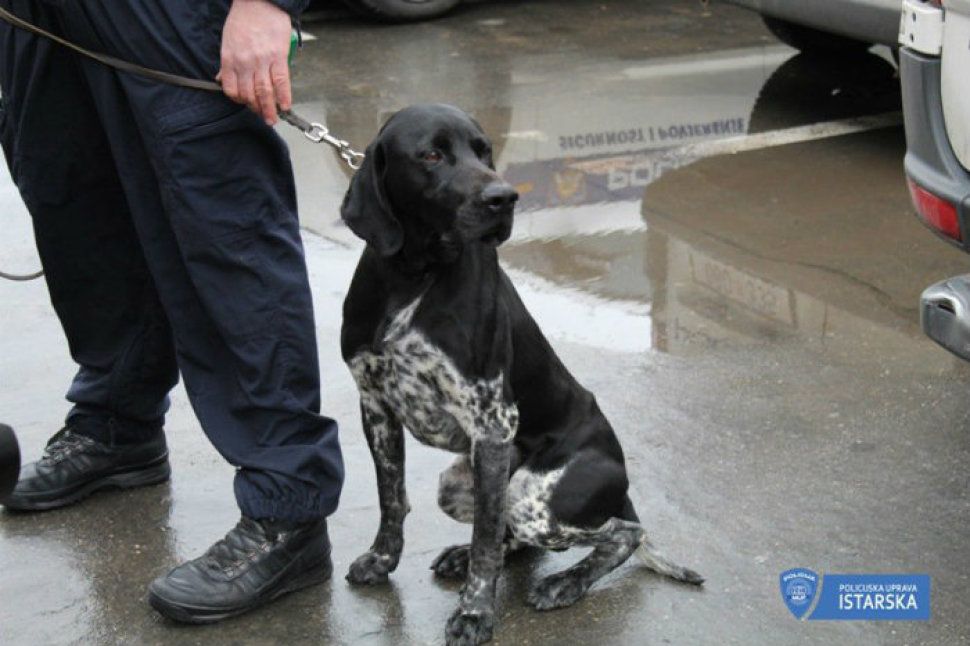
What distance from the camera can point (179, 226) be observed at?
3424 mm

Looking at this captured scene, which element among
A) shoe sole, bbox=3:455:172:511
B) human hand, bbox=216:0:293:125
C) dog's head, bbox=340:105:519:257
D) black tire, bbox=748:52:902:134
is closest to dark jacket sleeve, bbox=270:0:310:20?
human hand, bbox=216:0:293:125

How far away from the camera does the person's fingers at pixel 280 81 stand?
3.28 m

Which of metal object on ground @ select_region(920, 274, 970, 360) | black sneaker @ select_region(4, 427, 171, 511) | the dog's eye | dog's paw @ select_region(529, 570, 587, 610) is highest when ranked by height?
the dog's eye

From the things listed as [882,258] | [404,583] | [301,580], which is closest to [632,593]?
[404,583]

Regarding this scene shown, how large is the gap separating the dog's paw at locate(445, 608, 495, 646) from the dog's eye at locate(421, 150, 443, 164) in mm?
999

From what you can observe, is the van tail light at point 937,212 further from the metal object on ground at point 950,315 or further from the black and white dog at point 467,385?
the black and white dog at point 467,385

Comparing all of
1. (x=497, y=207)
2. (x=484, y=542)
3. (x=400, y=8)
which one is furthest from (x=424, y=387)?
(x=400, y=8)

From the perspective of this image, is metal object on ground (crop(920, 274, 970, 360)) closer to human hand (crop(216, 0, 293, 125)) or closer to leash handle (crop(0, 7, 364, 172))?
leash handle (crop(0, 7, 364, 172))

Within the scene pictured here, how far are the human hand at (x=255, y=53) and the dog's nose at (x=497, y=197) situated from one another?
1.74ft

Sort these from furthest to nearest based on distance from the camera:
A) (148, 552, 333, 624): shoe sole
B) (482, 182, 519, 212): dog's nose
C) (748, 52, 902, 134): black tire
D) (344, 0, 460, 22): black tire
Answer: (344, 0, 460, 22): black tire → (748, 52, 902, 134): black tire → (148, 552, 333, 624): shoe sole → (482, 182, 519, 212): dog's nose

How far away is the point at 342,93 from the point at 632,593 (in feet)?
16.6

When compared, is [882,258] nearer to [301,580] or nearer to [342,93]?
[301,580]

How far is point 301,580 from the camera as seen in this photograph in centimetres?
365

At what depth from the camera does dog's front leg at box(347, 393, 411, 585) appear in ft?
11.8
